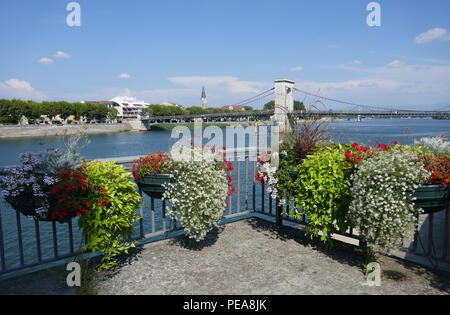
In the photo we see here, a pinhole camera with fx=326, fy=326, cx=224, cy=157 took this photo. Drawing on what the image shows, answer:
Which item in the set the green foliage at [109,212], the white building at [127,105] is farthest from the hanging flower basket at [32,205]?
the white building at [127,105]

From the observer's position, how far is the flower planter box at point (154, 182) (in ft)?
11.1

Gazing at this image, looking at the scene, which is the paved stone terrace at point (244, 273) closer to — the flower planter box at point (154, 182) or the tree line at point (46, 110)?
the flower planter box at point (154, 182)

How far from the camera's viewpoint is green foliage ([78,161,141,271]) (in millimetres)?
2875

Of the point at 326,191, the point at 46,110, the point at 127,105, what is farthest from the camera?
the point at 127,105

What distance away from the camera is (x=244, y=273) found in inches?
121

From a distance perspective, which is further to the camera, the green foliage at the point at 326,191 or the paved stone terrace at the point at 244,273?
the green foliage at the point at 326,191

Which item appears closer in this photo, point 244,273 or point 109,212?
point 109,212

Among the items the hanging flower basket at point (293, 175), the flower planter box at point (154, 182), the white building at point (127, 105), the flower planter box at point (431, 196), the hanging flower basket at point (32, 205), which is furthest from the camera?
the white building at point (127, 105)

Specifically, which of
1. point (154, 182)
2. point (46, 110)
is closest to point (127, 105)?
point (46, 110)

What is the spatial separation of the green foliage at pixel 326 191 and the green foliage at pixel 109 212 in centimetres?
174

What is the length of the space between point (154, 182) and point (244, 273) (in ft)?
4.22

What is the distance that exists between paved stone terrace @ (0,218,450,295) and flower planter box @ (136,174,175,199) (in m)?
0.68

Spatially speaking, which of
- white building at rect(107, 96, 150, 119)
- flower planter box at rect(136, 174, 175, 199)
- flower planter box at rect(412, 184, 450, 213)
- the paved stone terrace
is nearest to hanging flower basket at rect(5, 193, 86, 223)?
the paved stone terrace

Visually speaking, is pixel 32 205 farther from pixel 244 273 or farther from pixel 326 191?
pixel 326 191
